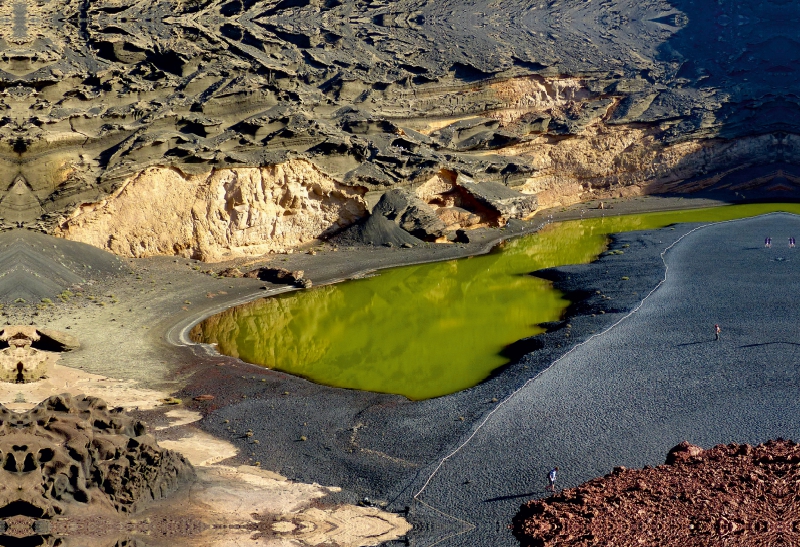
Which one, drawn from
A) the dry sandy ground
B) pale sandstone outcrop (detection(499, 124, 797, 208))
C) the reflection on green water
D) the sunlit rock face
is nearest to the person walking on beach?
the dry sandy ground

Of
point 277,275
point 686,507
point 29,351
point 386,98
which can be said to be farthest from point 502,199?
point 686,507

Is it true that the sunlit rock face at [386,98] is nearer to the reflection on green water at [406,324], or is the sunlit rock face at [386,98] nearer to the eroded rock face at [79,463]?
the reflection on green water at [406,324]

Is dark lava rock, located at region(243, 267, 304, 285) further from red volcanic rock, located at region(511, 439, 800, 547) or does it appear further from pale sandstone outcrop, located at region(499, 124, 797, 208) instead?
pale sandstone outcrop, located at region(499, 124, 797, 208)

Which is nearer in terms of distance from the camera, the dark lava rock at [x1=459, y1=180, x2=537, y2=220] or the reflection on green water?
the reflection on green water

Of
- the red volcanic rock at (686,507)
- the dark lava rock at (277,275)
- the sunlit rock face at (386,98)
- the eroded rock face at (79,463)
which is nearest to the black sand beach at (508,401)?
the red volcanic rock at (686,507)

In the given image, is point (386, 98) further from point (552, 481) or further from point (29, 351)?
point (552, 481)

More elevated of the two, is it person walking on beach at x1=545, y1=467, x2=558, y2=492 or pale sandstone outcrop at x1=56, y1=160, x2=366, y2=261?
pale sandstone outcrop at x1=56, y1=160, x2=366, y2=261
